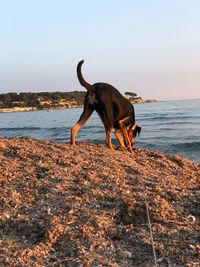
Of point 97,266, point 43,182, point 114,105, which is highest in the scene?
point 114,105

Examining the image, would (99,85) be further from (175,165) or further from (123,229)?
(123,229)

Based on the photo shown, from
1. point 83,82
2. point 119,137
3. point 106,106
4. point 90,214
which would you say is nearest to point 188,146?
point 119,137

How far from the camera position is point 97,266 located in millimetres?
3035

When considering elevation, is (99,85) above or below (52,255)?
above

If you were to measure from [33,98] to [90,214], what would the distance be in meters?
85.0

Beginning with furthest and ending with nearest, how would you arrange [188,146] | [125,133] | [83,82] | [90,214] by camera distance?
1. [188,146]
2. [125,133]
3. [83,82]
4. [90,214]

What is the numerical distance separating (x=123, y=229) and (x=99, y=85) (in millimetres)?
5200

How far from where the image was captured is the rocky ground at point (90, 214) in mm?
3222

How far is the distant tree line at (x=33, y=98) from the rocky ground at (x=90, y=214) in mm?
78445

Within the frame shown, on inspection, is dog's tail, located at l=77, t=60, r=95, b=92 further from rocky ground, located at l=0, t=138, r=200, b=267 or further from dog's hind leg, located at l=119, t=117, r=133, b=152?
rocky ground, located at l=0, t=138, r=200, b=267

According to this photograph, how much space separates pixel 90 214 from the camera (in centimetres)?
396

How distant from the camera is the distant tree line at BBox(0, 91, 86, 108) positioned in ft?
279

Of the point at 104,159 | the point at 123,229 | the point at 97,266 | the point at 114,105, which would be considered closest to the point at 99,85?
the point at 114,105

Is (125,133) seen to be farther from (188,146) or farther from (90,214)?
(90,214)
